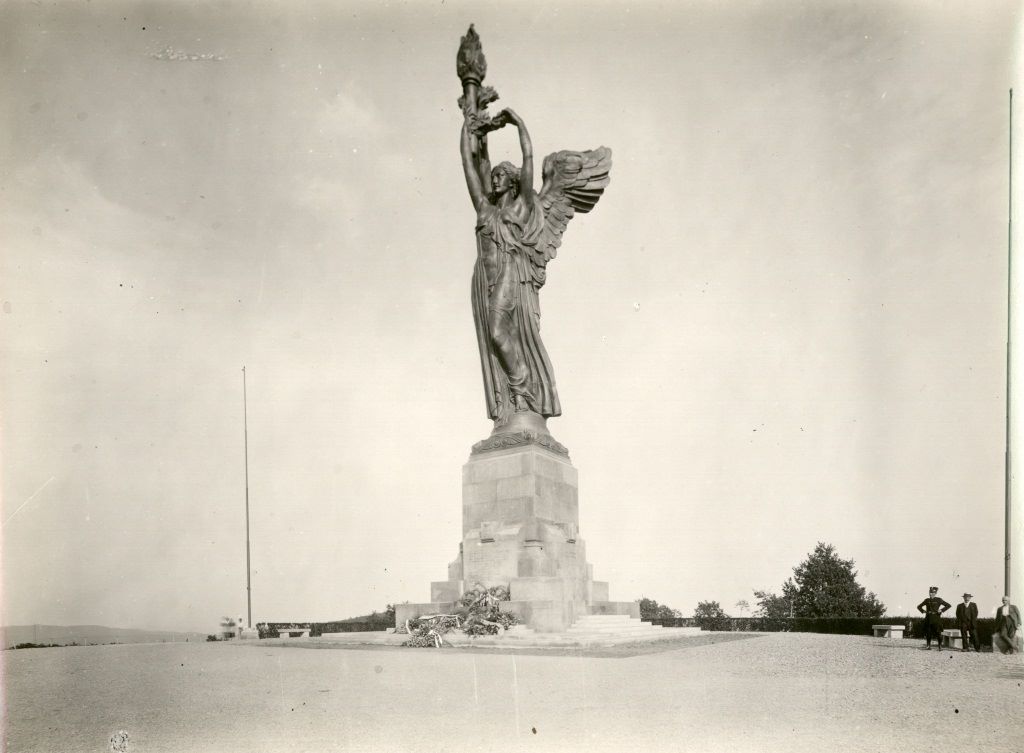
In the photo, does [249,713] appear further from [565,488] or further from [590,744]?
[565,488]

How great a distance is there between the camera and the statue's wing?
16.5m

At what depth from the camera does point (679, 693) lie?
7207mm

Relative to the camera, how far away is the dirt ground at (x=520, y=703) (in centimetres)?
586

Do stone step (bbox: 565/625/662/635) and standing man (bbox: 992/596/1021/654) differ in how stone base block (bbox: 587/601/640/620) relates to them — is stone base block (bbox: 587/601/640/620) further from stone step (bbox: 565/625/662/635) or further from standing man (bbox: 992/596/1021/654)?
standing man (bbox: 992/596/1021/654)

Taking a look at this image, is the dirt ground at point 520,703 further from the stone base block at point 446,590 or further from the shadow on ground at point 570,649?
the stone base block at point 446,590

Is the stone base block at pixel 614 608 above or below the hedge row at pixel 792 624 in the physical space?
above

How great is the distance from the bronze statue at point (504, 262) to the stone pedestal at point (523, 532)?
0.74 metres

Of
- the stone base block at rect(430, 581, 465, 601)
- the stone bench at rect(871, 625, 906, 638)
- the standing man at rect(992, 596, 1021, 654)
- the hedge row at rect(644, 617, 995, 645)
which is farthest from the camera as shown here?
the hedge row at rect(644, 617, 995, 645)

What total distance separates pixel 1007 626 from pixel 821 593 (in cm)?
2970

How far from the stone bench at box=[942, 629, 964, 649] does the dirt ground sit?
4140 millimetres

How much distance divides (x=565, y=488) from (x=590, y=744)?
9704 mm

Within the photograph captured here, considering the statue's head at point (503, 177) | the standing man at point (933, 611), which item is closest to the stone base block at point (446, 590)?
the statue's head at point (503, 177)

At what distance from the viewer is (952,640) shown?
47.5 feet

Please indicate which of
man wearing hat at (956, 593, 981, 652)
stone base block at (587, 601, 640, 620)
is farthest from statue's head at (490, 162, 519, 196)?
man wearing hat at (956, 593, 981, 652)
